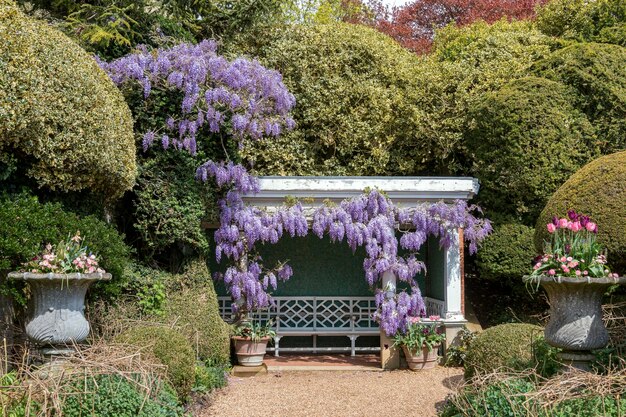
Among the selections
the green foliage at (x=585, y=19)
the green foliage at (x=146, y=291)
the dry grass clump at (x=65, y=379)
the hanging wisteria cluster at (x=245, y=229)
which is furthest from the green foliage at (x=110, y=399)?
the green foliage at (x=585, y=19)

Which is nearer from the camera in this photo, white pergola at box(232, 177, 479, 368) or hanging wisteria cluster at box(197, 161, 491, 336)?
hanging wisteria cluster at box(197, 161, 491, 336)

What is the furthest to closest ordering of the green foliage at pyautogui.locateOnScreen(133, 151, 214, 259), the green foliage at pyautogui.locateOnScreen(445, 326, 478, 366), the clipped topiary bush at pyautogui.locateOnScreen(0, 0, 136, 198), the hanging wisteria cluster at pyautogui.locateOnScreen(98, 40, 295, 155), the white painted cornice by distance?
the white painted cornice
the green foliage at pyautogui.locateOnScreen(445, 326, 478, 366)
the hanging wisteria cluster at pyautogui.locateOnScreen(98, 40, 295, 155)
the green foliage at pyautogui.locateOnScreen(133, 151, 214, 259)
the clipped topiary bush at pyautogui.locateOnScreen(0, 0, 136, 198)

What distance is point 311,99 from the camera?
15.5 m

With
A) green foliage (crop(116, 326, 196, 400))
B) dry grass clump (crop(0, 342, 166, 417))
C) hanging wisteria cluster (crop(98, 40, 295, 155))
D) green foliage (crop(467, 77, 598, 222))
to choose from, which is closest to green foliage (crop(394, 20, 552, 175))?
green foliage (crop(467, 77, 598, 222))

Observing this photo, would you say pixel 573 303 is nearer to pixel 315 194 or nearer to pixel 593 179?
pixel 593 179

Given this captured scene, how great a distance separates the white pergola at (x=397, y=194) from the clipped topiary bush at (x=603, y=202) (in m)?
3.19

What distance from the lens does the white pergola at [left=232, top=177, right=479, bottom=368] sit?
36.7 feet

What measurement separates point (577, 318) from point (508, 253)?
5.51m

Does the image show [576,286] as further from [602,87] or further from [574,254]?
[602,87]

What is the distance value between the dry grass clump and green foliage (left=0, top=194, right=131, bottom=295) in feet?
4.20

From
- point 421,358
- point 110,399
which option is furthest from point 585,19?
point 110,399

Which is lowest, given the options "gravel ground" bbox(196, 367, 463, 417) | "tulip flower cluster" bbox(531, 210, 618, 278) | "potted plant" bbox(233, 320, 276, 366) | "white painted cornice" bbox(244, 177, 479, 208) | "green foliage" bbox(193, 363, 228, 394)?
"gravel ground" bbox(196, 367, 463, 417)

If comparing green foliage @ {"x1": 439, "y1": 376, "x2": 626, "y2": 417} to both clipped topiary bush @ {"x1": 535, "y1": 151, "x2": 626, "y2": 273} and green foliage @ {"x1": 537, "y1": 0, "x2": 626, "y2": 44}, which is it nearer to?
clipped topiary bush @ {"x1": 535, "y1": 151, "x2": 626, "y2": 273}

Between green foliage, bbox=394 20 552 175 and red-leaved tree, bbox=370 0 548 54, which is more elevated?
red-leaved tree, bbox=370 0 548 54
